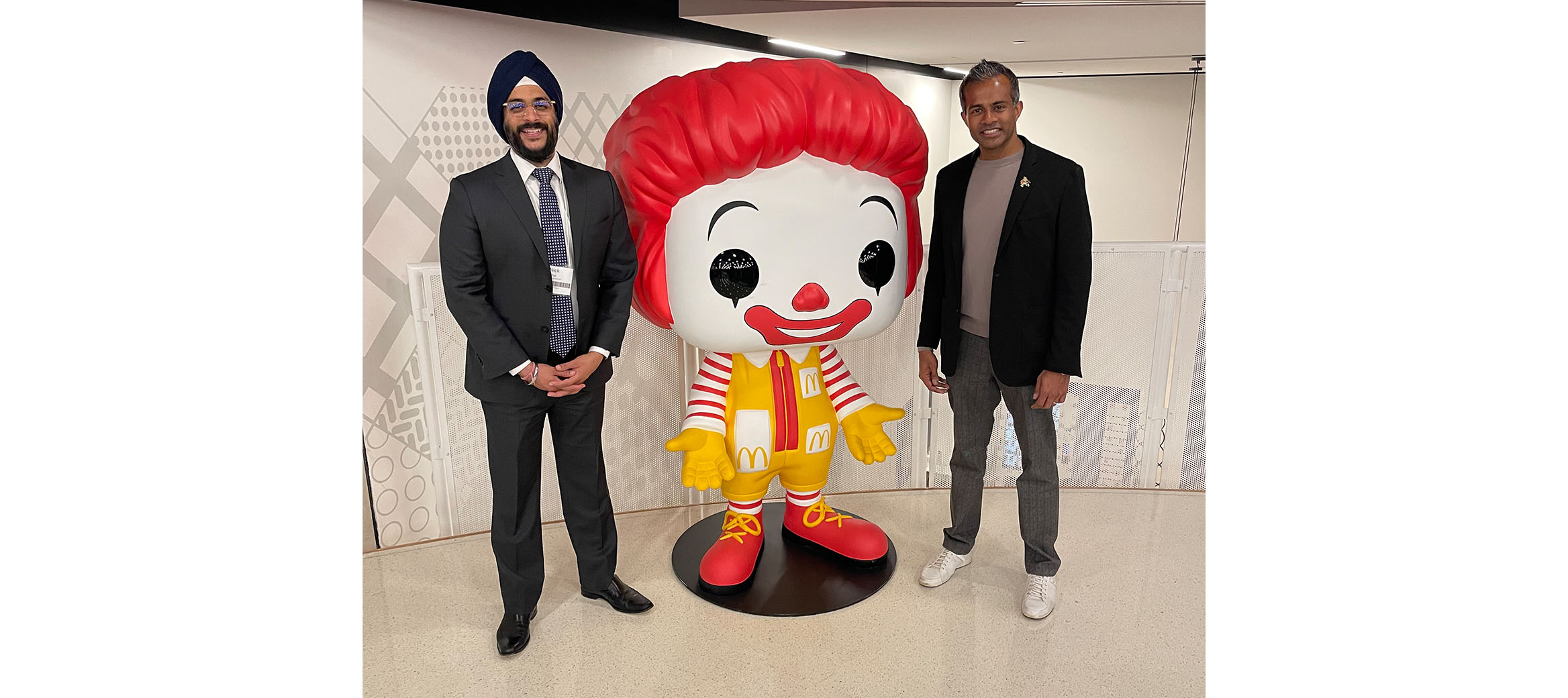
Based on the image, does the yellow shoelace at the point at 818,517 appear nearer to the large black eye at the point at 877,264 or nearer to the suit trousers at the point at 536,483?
the suit trousers at the point at 536,483

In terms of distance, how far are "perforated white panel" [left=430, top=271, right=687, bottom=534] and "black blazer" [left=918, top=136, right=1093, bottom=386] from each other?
1343 mm

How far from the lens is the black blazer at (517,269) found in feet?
7.16

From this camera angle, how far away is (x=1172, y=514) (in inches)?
135

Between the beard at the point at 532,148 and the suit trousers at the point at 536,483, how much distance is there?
64 cm

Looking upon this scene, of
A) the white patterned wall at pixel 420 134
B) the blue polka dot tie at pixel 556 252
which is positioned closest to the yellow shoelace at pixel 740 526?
the blue polka dot tie at pixel 556 252

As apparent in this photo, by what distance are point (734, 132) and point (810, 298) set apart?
0.52 meters

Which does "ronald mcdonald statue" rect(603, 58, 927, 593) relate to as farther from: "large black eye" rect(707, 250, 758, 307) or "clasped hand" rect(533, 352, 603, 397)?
"clasped hand" rect(533, 352, 603, 397)

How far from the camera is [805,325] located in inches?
99.6

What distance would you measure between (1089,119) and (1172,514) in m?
2.02

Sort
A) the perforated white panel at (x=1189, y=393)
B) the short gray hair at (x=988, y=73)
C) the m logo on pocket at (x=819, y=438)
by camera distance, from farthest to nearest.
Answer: the perforated white panel at (x=1189, y=393) < the m logo on pocket at (x=819, y=438) < the short gray hair at (x=988, y=73)

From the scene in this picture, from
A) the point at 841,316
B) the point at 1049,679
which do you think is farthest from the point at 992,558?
the point at 841,316

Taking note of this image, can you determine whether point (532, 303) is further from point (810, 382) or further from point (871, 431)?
point (871, 431)

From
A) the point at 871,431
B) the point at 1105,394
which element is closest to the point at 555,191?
the point at 871,431

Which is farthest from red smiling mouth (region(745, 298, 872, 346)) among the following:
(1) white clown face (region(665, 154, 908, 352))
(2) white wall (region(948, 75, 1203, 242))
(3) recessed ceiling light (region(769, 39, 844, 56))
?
(2) white wall (region(948, 75, 1203, 242))
